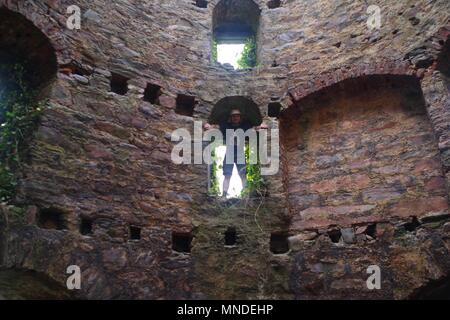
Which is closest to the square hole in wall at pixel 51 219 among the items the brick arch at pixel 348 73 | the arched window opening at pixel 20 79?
the arched window opening at pixel 20 79

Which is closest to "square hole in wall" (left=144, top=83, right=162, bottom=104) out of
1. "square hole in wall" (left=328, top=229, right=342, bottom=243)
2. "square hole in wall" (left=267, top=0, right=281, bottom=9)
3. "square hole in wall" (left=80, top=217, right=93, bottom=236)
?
"square hole in wall" (left=80, top=217, right=93, bottom=236)

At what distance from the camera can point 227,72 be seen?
24.1 feet

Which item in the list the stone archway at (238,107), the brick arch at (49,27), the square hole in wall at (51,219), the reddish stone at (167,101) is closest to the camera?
the square hole in wall at (51,219)

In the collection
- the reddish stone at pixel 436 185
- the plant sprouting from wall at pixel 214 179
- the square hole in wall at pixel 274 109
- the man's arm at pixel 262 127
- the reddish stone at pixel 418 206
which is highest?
the square hole in wall at pixel 274 109

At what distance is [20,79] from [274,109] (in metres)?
3.45

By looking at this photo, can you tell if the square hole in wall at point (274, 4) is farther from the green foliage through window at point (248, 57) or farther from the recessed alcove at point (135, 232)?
the recessed alcove at point (135, 232)

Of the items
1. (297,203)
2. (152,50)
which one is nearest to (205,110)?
(152,50)

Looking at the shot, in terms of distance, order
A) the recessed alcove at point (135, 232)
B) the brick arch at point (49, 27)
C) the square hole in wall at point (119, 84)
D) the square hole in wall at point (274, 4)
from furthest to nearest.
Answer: the square hole in wall at point (274, 4) < the square hole in wall at point (119, 84) < the brick arch at point (49, 27) < the recessed alcove at point (135, 232)

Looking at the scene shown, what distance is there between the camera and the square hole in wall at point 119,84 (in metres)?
6.52

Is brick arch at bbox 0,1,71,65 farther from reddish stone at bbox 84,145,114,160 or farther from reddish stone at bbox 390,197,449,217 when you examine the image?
reddish stone at bbox 390,197,449,217

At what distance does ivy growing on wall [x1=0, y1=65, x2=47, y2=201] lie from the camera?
16.9 feet

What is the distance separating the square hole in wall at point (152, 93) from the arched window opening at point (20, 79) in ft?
4.15

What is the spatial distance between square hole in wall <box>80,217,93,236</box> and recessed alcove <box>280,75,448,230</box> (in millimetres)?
2535

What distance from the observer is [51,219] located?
5191mm
